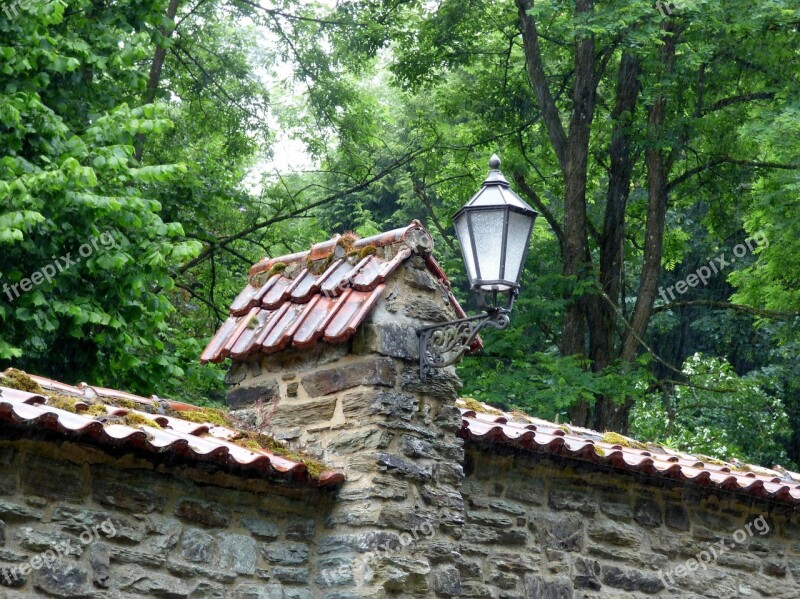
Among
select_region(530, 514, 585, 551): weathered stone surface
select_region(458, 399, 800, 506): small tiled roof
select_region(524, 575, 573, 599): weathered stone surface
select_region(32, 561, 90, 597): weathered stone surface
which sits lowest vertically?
select_region(32, 561, 90, 597): weathered stone surface

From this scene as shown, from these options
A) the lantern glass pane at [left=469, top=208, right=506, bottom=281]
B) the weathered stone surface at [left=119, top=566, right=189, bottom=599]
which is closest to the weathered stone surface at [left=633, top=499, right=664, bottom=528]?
the lantern glass pane at [left=469, top=208, right=506, bottom=281]

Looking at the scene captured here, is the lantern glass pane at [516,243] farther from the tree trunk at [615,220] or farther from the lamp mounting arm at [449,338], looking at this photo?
the tree trunk at [615,220]

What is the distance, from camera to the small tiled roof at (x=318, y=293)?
4770 millimetres

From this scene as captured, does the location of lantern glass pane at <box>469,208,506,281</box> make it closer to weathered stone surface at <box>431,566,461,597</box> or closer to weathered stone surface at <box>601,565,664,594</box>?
weathered stone surface at <box>431,566,461,597</box>

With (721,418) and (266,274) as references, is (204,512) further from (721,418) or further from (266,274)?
(721,418)

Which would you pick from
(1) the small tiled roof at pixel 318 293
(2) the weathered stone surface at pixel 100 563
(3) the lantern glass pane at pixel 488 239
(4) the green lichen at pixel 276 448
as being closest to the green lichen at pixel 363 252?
(1) the small tiled roof at pixel 318 293

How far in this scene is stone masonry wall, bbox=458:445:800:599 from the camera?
535 centimetres

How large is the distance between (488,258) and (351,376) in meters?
0.82

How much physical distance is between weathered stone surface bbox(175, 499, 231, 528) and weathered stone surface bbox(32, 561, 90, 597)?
1.62 feet

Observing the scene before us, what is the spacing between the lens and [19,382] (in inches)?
172

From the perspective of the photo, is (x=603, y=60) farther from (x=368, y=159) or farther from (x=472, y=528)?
(x=472, y=528)

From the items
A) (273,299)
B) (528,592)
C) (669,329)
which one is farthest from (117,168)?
(669,329)

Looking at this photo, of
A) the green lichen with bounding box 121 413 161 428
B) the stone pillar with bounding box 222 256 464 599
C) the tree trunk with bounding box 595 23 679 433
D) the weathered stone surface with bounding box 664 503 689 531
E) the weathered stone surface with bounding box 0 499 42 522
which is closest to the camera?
the weathered stone surface with bounding box 0 499 42 522

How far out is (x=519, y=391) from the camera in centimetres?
1172
